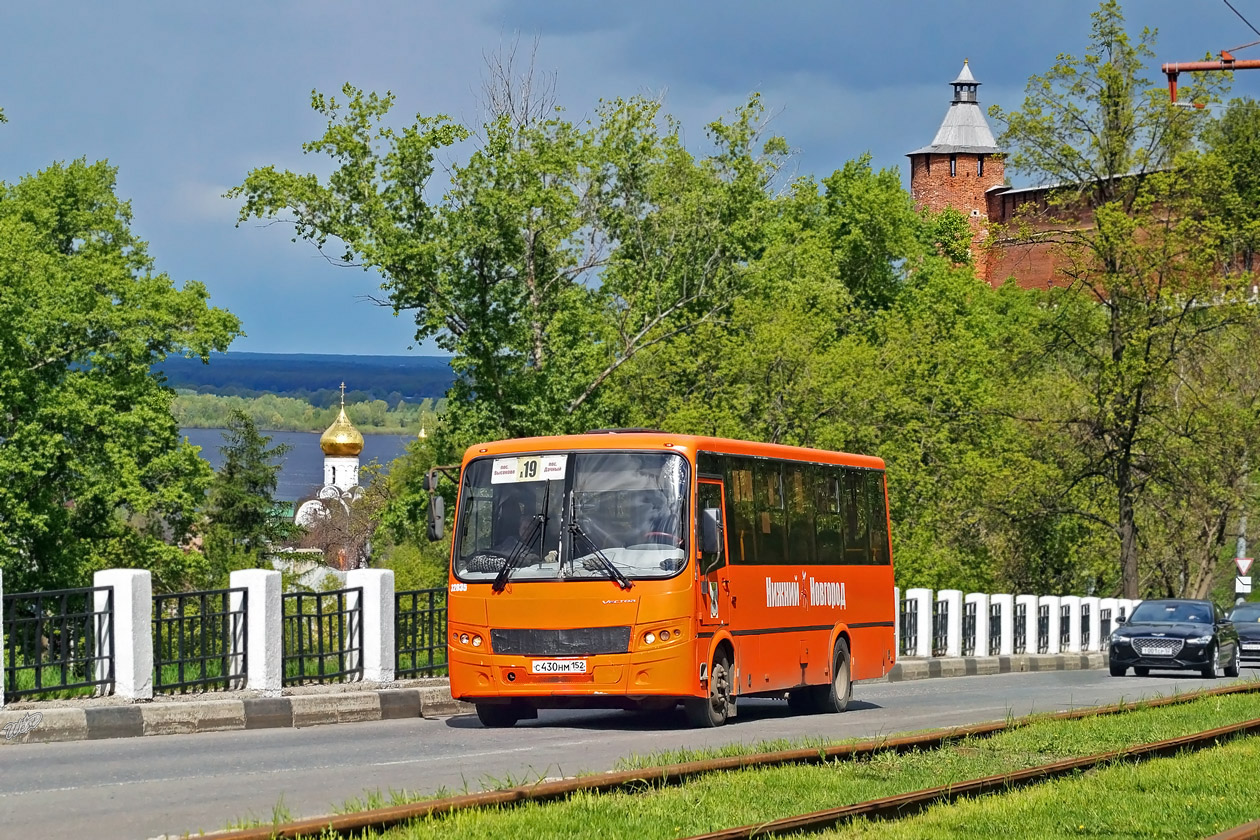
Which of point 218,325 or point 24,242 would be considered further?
point 218,325

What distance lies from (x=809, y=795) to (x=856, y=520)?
441 inches

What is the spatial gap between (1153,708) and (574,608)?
639 centimetres

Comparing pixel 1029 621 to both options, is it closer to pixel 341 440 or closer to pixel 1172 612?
pixel 1172 612

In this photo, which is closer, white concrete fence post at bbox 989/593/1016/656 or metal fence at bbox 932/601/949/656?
metal fence at bbox 932/601/949/656

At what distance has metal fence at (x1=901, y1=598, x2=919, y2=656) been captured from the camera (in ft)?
108

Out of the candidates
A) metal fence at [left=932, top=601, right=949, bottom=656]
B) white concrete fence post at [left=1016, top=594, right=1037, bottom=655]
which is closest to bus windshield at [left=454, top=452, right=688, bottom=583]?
metal fence at [left=932, top=601, right=949, bottom=656]

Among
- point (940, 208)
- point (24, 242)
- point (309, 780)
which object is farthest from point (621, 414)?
point (940, 208)

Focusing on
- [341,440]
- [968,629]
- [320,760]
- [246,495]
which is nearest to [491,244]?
[968,629]

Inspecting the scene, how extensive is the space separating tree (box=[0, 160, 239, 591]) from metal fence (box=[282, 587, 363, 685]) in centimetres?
3194

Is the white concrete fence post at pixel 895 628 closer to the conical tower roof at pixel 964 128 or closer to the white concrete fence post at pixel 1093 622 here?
the white concrete fence post at pixel 1093 622

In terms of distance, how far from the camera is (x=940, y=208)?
12394 cm

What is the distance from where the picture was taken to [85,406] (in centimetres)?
5200

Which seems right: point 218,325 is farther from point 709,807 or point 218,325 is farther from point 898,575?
point 709,807

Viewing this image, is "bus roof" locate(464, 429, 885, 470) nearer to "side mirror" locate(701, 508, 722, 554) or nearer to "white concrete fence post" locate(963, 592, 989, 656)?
"side mirror" locate(701, 508, 722, 554)
